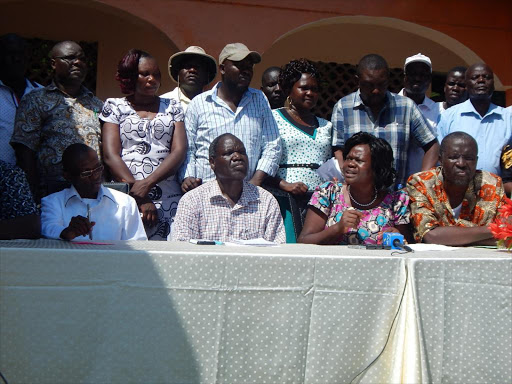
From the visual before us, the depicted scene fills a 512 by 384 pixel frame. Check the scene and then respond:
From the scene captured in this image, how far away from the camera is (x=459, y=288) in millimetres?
3080

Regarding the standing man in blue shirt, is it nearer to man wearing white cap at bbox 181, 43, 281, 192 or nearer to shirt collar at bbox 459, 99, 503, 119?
shirt collar at bbox 459, 99, 503, 119

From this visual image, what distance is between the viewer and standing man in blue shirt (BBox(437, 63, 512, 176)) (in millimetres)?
5426

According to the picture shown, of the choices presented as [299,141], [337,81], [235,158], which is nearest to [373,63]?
[299,141]

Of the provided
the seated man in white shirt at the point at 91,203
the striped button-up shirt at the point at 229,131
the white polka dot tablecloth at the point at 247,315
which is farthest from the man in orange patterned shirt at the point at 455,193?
the seated man in white shirt at the point at 91,203

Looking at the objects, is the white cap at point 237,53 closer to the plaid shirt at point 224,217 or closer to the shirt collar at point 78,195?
the plaid shirt at point 224,217

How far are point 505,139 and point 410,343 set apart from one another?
3027 millimetres

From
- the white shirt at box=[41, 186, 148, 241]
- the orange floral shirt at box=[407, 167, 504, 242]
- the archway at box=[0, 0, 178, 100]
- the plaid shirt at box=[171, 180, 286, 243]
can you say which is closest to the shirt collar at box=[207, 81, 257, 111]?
the plaid shirt at box=[171, 180, 286, 243]

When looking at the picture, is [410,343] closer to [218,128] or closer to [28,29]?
[218,128]

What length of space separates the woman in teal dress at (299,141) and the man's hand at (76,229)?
168 centimetres

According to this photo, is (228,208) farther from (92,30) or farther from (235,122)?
(92,30)

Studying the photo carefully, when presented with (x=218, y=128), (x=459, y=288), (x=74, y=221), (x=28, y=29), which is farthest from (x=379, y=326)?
(x=28, y=29)

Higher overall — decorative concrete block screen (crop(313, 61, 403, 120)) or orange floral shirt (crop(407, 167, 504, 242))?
decorative concrete block screen (crop(313, 61, 403, 120))

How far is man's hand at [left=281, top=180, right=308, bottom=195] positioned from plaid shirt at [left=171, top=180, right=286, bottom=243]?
497mm

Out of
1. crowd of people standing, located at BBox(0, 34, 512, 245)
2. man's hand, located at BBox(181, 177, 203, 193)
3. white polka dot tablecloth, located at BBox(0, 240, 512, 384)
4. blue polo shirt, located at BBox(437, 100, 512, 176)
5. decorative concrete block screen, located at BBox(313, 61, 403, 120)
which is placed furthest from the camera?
decorative concrete block screen, located at BBox(313, 61, 403, 120)
